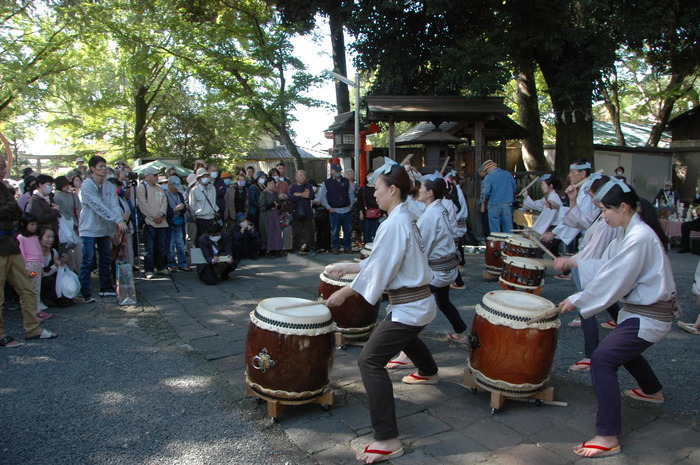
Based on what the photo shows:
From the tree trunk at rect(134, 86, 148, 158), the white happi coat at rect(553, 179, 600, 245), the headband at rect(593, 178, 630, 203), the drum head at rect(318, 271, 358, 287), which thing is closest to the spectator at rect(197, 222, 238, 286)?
the drum head at rect(318, 271, 358, 287)

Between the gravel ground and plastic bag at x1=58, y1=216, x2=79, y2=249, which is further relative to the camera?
plastic bag at x1=58, y1=216, x2=79, y2=249

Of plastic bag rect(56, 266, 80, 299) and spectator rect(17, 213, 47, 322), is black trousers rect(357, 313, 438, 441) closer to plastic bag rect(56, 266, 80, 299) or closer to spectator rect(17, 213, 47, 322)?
spectator rect(17, 213, 47, 322)

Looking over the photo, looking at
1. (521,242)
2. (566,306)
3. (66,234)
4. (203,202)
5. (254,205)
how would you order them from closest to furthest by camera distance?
(566,306), (521,242), (66,234), (203,202), (254,205)

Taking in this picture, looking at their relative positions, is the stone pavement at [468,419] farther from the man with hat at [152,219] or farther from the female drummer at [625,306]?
the man with hat at [152,219]

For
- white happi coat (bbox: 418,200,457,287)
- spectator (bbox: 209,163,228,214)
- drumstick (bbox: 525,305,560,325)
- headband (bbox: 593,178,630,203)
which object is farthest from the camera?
spectator (bbox: 209,163,228,214)

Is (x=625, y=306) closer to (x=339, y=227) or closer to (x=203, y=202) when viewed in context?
(x=203, y=202)

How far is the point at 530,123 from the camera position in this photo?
17000 mm

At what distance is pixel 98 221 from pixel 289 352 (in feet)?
16.2

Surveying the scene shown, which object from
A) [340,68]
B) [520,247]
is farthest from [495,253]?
[340,68]

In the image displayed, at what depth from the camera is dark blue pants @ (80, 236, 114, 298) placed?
7094mm

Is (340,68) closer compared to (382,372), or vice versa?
(382,372)

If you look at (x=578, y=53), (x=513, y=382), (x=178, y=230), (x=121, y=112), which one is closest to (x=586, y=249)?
(x=513, y=382)

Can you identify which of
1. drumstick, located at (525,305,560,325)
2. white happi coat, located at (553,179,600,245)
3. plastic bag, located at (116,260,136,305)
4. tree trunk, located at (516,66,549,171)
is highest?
tree trunk, located at (516,66,549,171)

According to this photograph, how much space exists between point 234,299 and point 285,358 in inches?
154
